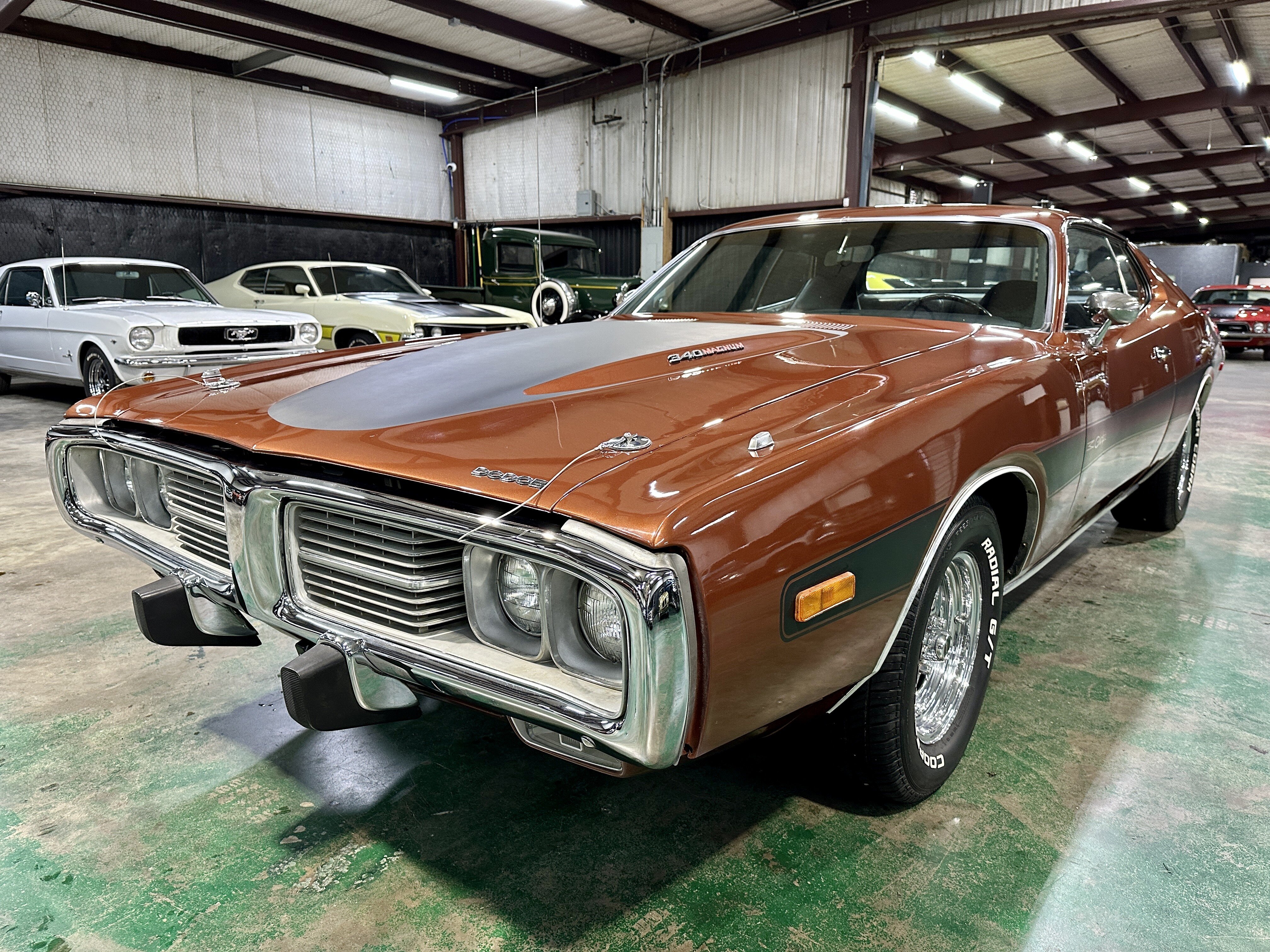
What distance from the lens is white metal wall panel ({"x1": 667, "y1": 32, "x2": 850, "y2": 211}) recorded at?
10.6 m

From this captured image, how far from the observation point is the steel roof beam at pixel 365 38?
1052 cm

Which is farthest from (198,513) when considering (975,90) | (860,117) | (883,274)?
(975,90)

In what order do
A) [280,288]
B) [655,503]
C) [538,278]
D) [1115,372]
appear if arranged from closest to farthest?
[655,503]
[1115,372]
[280,288]
[538,278]

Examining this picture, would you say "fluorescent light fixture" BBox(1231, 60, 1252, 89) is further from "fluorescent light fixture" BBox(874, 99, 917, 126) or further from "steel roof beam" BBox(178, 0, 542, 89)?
"steel roof beam" BBox(178, 0, 542, 89)

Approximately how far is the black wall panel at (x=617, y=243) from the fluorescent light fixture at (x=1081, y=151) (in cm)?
1045

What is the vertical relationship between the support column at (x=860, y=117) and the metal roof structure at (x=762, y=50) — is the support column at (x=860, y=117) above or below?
below

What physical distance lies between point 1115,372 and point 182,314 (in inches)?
256

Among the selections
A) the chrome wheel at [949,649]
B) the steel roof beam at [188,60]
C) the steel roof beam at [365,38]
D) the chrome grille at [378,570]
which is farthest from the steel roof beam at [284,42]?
the chrome wheel at [949,649]

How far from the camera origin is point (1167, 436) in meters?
3.30

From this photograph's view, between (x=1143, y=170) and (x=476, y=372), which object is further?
(x=1143, y=170)

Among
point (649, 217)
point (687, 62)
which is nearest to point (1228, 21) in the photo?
point (687, 62)

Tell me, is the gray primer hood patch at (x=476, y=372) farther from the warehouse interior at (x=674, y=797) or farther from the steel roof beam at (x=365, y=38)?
the steel roof beam at (x=365, y=38)

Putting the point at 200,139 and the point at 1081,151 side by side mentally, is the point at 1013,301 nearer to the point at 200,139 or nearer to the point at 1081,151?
the point at 200,139

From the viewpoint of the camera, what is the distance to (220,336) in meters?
6.52
